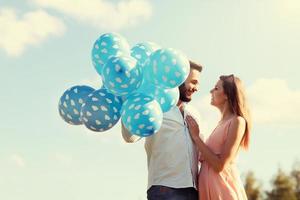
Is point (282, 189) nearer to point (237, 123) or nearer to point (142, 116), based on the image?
point (237, 123)

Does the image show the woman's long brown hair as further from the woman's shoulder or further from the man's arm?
the man's arm

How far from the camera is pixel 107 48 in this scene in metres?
4.53

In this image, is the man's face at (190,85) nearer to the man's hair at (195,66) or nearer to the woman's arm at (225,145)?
the man's hair at (195,66)

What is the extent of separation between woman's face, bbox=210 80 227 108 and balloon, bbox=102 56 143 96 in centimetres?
94

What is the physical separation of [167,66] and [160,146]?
713mm

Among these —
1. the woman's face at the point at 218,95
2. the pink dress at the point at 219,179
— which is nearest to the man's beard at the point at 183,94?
the woman's face at the point at 218,95

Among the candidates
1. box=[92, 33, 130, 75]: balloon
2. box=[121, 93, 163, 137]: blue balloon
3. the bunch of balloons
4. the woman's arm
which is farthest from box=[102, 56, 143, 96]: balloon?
the woman's arm

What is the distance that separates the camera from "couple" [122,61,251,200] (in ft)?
14.9

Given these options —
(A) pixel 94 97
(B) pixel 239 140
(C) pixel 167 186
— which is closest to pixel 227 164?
(B) pixel 239 140

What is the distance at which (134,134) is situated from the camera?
431 centimetres

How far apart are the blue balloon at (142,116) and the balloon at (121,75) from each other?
114 mm

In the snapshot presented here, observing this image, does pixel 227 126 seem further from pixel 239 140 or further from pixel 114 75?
pixel 114 75

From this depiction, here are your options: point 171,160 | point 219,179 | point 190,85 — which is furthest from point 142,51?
point 219,179

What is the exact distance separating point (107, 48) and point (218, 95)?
1.09 metres
